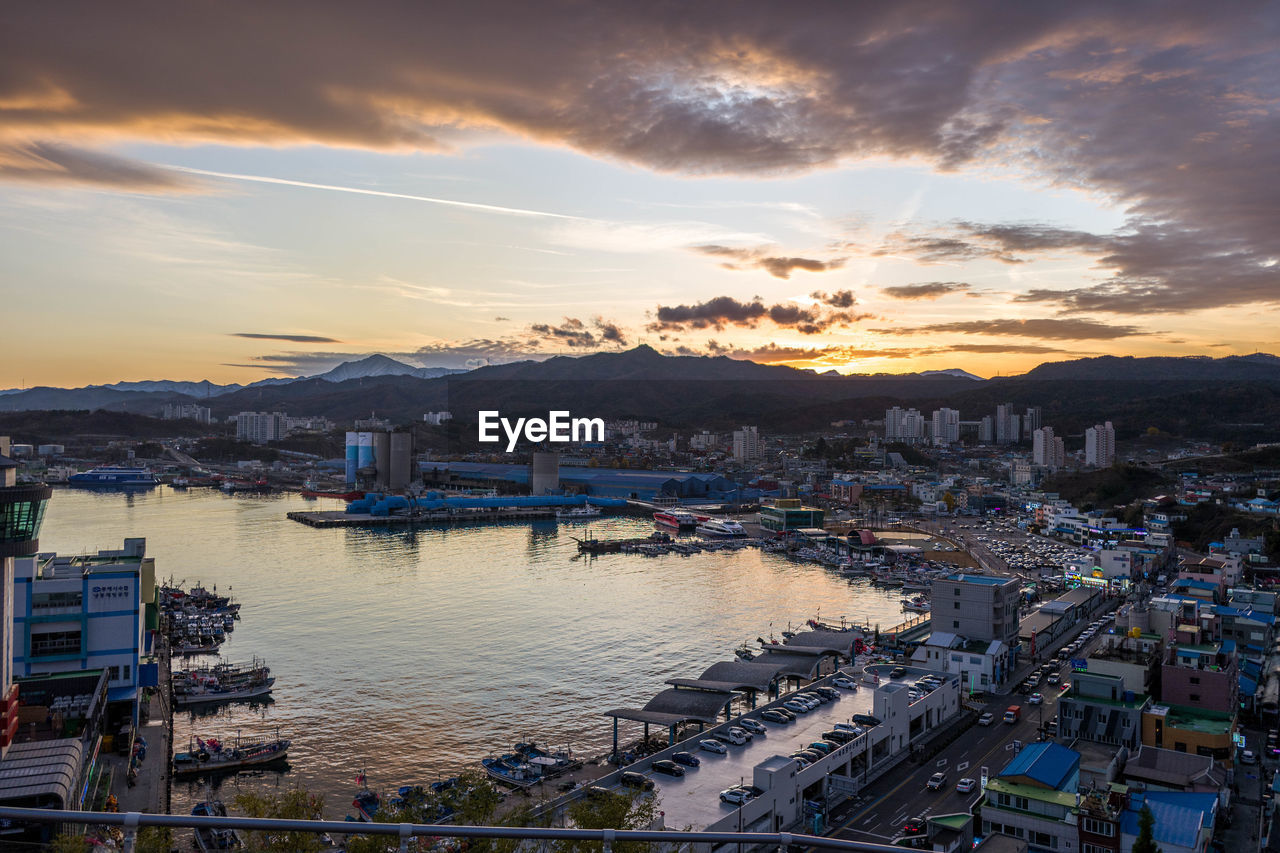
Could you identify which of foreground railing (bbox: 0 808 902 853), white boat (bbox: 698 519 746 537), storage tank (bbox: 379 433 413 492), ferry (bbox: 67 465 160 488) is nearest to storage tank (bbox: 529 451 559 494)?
storage tank (bbox: 379 433 413 492)

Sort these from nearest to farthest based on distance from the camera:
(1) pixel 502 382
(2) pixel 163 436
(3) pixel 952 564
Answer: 1. (3) pixel 952 564
2. (2) pixel 163 436
3. (1) pixel 502 382

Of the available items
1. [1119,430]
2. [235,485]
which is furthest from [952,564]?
[1119,430]

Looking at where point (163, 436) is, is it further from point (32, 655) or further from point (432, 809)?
point (432, 809)

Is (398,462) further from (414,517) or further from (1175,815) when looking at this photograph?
(1175,815)

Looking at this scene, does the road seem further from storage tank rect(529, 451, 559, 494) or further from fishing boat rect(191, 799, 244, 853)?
storage tank rect(529, 451, 559, 494)

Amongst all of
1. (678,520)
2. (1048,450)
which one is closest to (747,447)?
(1048,450)
